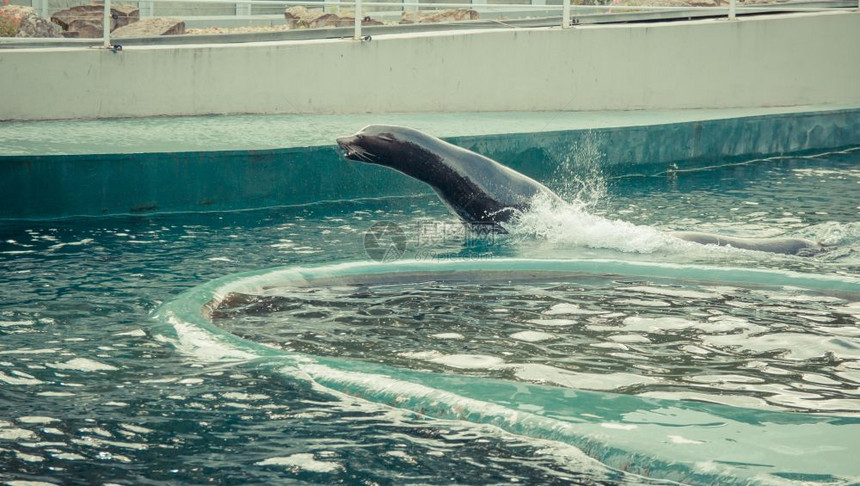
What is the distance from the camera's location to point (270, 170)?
8750mm

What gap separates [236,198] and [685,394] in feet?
18.1

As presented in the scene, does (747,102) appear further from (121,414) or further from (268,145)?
(121,414)

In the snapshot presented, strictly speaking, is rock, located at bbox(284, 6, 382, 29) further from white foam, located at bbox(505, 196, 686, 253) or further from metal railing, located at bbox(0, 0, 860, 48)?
white foam, located at bbox(505, 196, 686, 253)

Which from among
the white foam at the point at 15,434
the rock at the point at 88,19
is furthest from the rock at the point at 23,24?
the white foam at the point at 15,434

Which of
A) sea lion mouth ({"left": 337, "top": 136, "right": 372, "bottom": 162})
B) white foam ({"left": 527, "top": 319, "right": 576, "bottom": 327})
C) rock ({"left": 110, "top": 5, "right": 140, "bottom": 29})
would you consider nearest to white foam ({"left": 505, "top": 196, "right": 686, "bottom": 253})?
sea lion mouth ({"left": 337, "top": 136, "right": 372, "bottom": 162})

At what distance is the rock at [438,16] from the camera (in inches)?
588

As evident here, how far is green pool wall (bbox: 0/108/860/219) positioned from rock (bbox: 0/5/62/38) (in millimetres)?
4717

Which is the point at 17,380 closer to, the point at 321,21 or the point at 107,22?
the point at 107,22

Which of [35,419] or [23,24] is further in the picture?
[23,24]

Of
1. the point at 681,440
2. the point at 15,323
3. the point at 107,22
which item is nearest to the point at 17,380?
the point at 15,323

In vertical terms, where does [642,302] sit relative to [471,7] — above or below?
below

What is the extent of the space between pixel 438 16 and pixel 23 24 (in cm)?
539

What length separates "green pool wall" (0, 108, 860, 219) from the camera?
7.88 m

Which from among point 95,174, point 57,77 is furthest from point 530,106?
point 95,174
